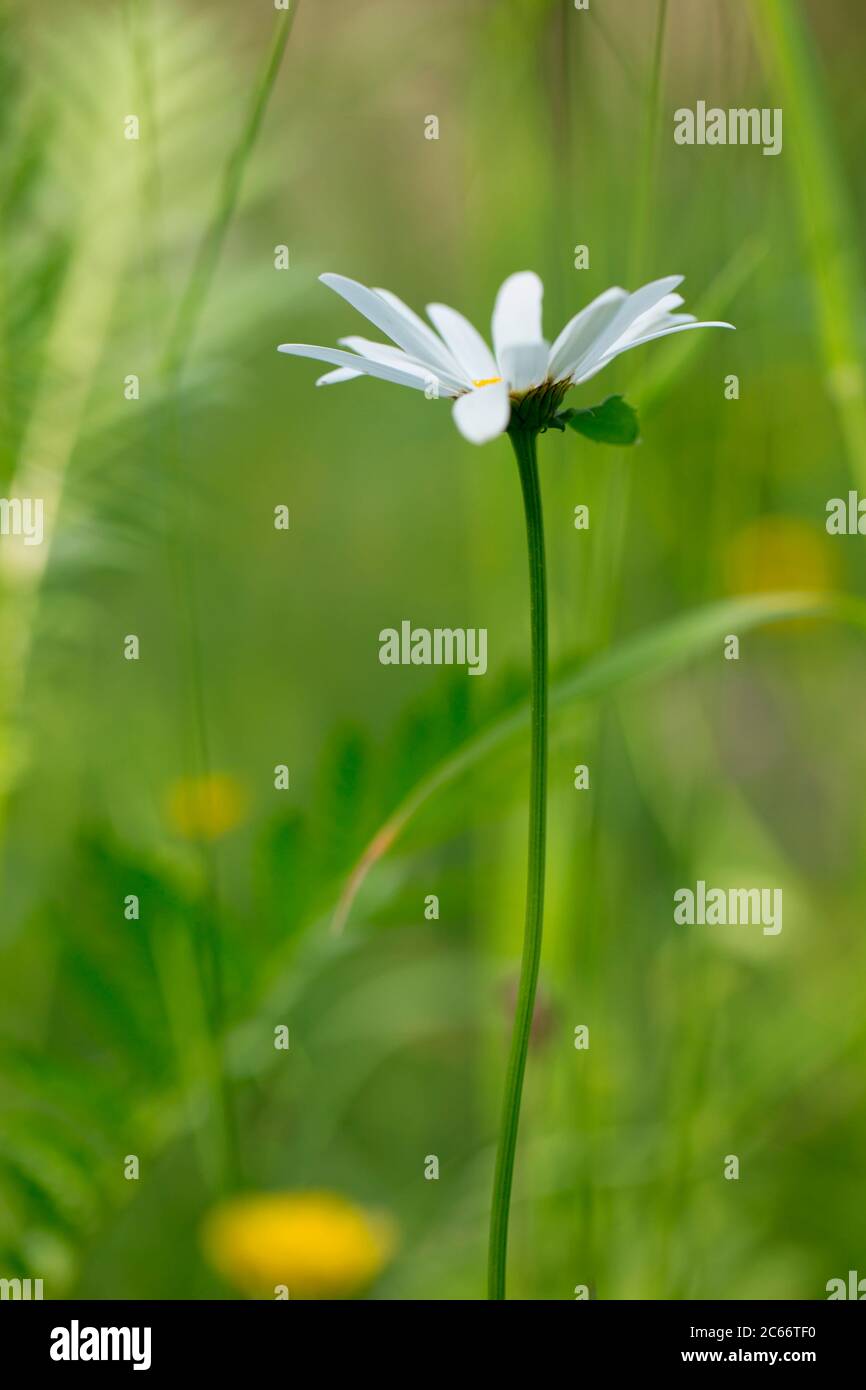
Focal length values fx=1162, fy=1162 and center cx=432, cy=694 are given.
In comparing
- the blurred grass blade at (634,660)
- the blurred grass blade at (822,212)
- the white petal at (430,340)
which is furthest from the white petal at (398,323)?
the blurred grass blade at (822,212)

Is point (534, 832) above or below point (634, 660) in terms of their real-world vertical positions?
below

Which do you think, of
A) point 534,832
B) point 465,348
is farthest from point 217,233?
point 534,832

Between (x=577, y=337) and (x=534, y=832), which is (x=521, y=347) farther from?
(x=534, y=832)

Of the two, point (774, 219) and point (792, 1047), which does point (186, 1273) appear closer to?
point (792, 1047)

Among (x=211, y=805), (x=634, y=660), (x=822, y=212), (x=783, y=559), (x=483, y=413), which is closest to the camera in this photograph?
(x=483, y=413)

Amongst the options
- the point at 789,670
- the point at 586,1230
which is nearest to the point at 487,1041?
the point at 586,1230

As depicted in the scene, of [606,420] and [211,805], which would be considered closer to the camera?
[606,420]
